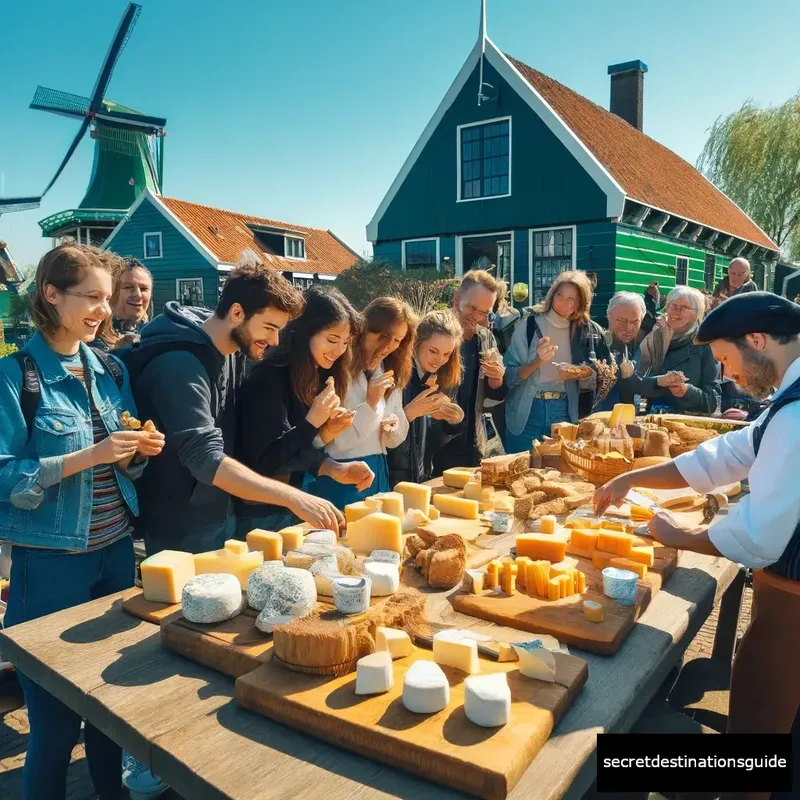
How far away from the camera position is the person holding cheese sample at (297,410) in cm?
269

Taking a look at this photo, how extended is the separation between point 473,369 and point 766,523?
271cm

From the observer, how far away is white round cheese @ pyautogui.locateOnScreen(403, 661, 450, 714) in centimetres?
124

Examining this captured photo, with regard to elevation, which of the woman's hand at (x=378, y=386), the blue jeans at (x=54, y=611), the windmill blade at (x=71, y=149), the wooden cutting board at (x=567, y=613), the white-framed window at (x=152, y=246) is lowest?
the blue jeans at (x=54, y=611)

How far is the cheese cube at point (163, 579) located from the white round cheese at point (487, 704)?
948mm

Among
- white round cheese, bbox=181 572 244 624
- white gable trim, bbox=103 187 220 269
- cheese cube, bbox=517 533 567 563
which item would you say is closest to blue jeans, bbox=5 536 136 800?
white round cheese, bbox=181 572 244 624

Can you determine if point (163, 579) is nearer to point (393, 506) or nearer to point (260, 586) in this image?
point (260, 586)

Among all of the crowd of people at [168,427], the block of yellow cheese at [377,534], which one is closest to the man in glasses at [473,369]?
the crowd of people at [168,427]

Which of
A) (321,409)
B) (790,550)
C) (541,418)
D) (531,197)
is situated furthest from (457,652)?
(531,197)

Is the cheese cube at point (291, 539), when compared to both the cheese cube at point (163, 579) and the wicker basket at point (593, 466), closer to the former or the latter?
the cheese cube at point (163, 579)

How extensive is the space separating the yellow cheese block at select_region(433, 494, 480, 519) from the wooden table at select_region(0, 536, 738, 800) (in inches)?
28.6

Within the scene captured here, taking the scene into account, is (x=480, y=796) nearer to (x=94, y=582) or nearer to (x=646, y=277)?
(x=94, y=582)

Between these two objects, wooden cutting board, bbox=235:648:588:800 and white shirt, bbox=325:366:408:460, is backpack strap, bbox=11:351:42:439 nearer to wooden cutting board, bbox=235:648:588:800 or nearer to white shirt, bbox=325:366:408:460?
wooden cutting board, bbox=235:648:588:800

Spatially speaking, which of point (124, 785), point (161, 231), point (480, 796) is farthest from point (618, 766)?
point (161, 231)

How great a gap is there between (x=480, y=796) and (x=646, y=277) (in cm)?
1428
